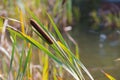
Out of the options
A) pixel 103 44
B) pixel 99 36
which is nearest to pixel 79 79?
pixel 103 44

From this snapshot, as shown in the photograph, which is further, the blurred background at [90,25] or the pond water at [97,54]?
the blurred background at [90,25]

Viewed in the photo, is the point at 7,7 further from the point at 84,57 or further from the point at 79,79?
the point at 79,79

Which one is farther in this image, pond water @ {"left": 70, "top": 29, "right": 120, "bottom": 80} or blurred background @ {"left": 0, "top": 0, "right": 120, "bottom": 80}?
blurred background @ {"left": 0, "top": 0, "right": 120, "bottom": 80}

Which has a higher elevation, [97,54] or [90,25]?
[90,25]

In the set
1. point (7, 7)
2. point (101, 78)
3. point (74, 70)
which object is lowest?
point (101, 78)

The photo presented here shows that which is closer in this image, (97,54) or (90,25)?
(97,54)
